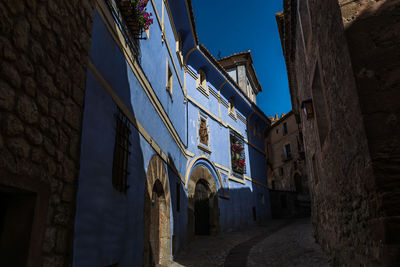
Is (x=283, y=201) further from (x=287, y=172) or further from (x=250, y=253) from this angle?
(x=250, y=253)

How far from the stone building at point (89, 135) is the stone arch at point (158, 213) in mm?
25

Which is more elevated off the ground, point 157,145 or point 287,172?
point 287,172

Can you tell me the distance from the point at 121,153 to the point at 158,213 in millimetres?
3220

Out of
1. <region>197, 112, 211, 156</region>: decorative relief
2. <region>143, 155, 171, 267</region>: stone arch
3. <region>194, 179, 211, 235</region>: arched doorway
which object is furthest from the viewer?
<region>194, 179, 211, 235</region>: arched doorway

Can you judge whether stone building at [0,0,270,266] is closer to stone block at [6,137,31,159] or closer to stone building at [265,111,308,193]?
stone block at [6,137,31,159]

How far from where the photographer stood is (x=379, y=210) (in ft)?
9.46

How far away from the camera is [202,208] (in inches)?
521

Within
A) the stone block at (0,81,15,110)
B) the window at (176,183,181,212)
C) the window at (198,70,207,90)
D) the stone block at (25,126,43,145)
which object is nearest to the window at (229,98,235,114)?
the window at (198,70,207,90)

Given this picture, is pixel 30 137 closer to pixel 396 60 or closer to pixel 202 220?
pixel 396 60

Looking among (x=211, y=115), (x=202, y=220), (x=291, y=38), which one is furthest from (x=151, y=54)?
(x=202, y=220)

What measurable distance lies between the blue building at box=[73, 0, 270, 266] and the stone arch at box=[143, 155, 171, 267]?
0.08 ft

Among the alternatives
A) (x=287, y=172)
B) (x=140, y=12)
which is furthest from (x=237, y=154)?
(x=287, y=172)

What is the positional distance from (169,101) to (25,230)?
675 cm

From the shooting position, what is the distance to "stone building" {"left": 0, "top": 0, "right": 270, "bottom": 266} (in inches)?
101
